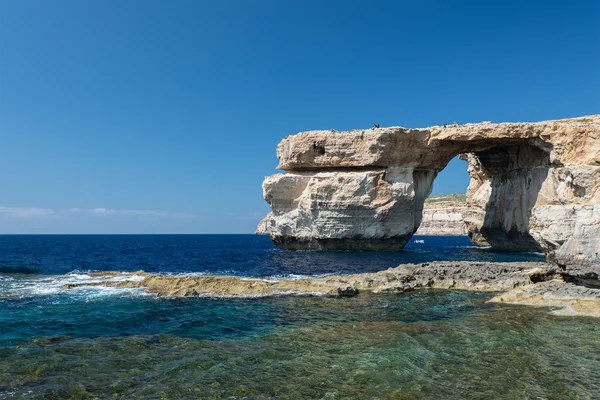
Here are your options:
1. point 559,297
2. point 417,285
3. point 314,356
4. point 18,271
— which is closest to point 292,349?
point 314,356

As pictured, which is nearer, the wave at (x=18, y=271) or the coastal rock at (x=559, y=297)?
the coastal rock at (x=559, y=297)

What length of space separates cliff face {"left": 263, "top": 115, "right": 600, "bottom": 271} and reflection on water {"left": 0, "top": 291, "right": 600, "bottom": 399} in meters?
25.2

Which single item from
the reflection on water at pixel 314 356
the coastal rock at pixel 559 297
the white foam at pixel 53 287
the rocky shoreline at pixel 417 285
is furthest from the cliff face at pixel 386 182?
the reflection on water at pixel 314 356

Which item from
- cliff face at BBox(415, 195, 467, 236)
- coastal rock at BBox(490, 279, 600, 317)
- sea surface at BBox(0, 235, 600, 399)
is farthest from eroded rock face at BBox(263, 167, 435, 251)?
cliff face at BBox(415, 195, 467, 236)

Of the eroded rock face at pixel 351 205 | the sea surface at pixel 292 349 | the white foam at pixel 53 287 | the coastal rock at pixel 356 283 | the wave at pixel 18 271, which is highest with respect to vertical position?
the eroded rock face at pixel 351 205

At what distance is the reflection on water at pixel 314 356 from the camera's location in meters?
7.51

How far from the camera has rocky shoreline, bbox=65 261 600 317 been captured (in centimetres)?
1582

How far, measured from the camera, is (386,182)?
39.7 m

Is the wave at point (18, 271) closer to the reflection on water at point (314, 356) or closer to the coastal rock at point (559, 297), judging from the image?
the reflection on water at point (314, 356)

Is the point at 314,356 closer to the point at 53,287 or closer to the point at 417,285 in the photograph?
the point at 417,285

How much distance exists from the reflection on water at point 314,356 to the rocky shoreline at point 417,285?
90.7 inches

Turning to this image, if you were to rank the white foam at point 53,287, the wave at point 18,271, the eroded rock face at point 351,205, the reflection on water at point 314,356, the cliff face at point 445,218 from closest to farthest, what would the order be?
the reflection on water at point 314,356
the white foam at point 53,287
the wave at point 18,271
the eroded rock face at point 351,205
the cliff face at point 445,218

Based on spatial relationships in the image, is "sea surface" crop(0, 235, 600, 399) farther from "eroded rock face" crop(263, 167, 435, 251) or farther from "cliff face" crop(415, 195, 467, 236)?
"cliff face" crop(415, 195, 467, 236)

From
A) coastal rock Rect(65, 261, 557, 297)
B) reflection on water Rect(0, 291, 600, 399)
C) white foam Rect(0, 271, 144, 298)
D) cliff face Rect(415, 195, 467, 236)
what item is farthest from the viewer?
cliff face Rect(415, 195, 467, 236)
